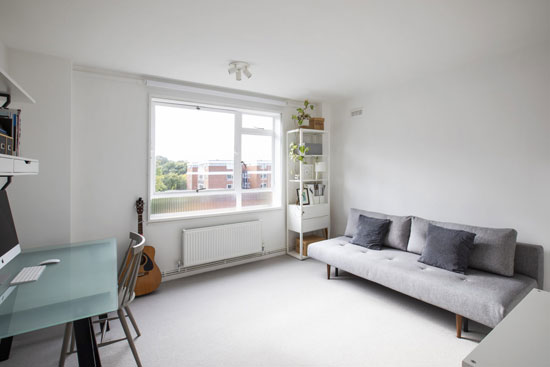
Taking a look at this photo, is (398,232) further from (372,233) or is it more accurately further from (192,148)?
(192,148)

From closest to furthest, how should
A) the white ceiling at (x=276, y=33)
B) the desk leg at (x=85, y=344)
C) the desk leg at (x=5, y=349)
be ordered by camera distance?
the desk leg at (x=85, y=344)
the white ceiling at (x=276, y=33)
the desk leg at (x=5, y=349)

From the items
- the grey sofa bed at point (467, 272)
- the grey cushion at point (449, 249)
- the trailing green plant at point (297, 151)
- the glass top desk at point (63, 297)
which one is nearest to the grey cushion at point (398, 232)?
the grey sofa bed at point (467, 272)

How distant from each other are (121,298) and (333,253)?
2.30 m

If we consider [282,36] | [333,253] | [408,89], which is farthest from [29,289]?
[408,89]

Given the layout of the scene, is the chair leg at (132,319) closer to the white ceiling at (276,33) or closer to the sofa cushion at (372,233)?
the white ceiling at (276,33)

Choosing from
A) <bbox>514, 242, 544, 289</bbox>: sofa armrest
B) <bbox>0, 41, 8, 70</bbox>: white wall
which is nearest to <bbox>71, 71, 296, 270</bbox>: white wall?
<bbox>0, 41, 8, 70</bbox>: white wall

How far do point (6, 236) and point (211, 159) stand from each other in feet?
7.79

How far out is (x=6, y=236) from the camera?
6.06 ft

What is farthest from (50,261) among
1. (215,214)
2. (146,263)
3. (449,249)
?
(449,249)

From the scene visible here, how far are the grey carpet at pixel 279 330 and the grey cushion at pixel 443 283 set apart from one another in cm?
28

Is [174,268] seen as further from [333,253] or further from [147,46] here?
[147,46]

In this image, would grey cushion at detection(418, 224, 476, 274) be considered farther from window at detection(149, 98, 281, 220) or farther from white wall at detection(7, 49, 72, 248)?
white wall at detection(7, 49, 72, 248)

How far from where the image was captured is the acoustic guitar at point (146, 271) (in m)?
3.02

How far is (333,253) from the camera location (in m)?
3.36
